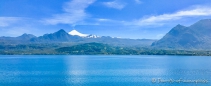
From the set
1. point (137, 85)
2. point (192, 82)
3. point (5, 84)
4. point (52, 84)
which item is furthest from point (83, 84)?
point (192, 82)

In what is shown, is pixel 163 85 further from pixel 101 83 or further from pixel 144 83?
pixel 101 83

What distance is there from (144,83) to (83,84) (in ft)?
59.0

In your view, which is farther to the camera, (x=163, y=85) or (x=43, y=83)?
(x=43, y=83)

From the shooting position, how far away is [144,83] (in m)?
76.8

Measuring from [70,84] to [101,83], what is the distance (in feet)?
31.1

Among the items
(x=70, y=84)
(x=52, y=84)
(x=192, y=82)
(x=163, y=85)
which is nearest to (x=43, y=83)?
(x=52, y=84)

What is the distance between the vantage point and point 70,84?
7575cm

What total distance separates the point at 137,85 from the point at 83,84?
15.6 m

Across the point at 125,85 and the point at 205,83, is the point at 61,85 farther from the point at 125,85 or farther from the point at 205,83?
the point at 205,83

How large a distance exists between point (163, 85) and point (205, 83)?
13413mm

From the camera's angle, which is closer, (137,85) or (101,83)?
(137,85)

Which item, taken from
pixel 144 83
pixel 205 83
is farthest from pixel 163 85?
pixel 205 83

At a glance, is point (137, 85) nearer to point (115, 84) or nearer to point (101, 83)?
point (115, 84)

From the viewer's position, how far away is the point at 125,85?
244 feet
